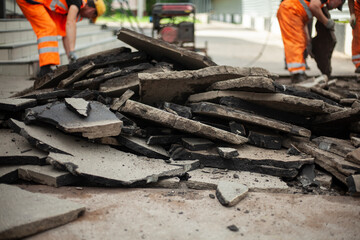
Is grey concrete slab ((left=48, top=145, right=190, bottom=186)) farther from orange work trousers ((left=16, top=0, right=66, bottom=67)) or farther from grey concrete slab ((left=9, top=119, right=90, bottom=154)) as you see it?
orange work trousers ((left=16, top=0, right=66, bottom=67))

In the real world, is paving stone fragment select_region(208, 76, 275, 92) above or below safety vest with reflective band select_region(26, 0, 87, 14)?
below

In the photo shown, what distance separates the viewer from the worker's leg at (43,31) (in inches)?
231

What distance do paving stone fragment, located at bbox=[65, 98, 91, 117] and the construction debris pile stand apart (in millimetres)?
16

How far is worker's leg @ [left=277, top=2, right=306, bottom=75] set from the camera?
6.75m

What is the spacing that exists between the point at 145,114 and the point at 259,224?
1.53 metres

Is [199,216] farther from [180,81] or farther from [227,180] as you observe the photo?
[180,81]

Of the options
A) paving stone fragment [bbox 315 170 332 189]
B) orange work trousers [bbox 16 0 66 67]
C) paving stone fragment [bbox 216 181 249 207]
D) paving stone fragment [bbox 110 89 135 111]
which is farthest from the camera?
orange work trousers [bbox 16 0 66 67]

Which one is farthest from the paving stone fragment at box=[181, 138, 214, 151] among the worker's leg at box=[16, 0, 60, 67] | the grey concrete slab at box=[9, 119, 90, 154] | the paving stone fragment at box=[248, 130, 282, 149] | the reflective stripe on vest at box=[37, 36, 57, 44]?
the reflective stripe on vest at box=[37, 36, 57, 44]

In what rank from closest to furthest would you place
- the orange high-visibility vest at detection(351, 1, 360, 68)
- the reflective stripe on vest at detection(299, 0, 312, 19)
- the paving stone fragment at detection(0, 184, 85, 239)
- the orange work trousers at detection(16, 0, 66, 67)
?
the paving stone fragment at detection(0, 184, 85, 239), the orange work trousers at detection(16, 0, 66, 67), the reflective stripe on vest at detection(299, 0, 312, 19), the orange high-visibility vest at detection(351, 1, 360, 68)

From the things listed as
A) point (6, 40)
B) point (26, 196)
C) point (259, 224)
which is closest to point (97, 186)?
point (26, 196)

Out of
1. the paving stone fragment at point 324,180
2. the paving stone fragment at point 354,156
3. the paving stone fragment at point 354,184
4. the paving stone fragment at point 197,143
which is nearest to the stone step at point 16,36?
the paving stone fragment at point 197,143

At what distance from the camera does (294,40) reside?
6.79 m

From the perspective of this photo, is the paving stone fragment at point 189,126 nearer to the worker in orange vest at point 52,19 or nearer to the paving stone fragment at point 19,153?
the paving stone fragment at point 19,153

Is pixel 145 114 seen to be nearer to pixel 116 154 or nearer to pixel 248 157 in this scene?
pixel 116 154
